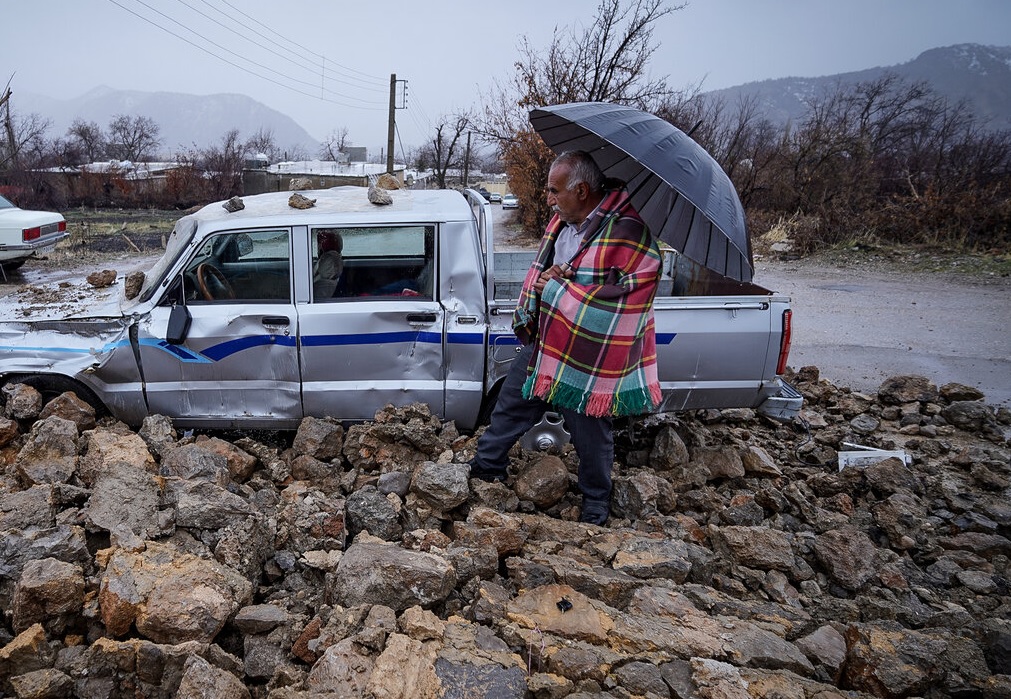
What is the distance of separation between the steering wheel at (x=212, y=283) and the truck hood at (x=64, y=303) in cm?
45

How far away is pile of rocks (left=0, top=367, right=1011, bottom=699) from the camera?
209 centimetres

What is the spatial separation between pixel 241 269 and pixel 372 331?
0.96m

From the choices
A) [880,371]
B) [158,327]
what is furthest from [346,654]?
[880,371]

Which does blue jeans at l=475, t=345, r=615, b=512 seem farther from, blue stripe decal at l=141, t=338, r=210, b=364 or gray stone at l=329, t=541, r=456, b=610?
blue stripe decal at l=141, t=338, r=210, b=364

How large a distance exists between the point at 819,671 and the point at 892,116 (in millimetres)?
25766

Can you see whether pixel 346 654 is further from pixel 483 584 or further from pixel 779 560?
pixel 779 560

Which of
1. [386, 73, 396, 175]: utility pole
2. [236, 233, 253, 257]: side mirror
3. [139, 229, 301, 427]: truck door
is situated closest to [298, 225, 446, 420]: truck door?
[139, 229, 301, 427]: truck door

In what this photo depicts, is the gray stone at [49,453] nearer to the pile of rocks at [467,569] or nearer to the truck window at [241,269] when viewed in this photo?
the pile of rocks at [467,569]

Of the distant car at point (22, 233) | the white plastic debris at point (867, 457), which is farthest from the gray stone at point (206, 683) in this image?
the distant car at point (22, 233)

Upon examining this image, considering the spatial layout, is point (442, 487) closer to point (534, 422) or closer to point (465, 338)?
point (534, 422)

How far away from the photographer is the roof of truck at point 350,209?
152 inches

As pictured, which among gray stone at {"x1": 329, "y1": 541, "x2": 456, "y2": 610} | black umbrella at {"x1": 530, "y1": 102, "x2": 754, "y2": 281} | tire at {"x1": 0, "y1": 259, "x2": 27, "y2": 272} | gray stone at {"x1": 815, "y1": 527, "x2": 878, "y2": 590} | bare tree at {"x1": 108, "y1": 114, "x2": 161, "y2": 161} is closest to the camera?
gray stone at {"x1": 329, "y1": 541, "x2": 456, "y2": 610}

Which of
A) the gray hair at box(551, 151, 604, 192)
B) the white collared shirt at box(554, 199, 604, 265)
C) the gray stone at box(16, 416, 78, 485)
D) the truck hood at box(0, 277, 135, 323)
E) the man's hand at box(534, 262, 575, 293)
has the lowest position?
the gray stone at box(16, 416, 78, 485)

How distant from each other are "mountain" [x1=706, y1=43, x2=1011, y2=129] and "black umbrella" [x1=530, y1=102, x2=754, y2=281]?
113m
